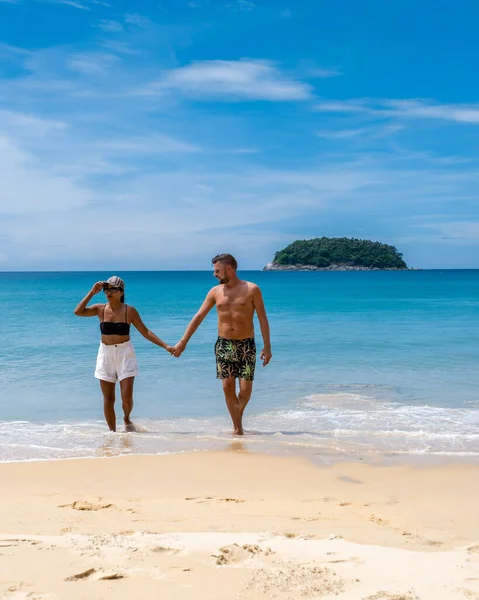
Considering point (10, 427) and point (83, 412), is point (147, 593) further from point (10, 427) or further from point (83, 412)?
point (83, 412)

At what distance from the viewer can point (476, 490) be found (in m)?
4.71

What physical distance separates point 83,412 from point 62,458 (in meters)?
2.31

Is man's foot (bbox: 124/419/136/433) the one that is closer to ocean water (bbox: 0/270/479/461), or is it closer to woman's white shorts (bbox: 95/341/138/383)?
ocean water (bbox: 0/270/479/461)

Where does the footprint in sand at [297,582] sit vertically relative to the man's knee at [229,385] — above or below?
below

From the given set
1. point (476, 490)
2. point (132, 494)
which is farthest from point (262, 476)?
point (476, 490)

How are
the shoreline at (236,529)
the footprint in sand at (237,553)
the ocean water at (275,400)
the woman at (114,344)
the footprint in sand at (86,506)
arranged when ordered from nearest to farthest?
the shoreline at (236,529) < the footprint in sand at (237,553) < the footprint in sand at (86,506) < the ocean water at (275,400) < the woman at (114,344)

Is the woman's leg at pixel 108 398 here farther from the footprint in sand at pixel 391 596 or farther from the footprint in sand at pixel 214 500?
the footprint in sand at pixel 391 596

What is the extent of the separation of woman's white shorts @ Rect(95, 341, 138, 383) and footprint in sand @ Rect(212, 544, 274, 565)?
140 inches

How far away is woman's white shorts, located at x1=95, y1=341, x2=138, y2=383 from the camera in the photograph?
6562 millimetres

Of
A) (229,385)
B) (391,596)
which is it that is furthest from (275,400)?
(391,596)

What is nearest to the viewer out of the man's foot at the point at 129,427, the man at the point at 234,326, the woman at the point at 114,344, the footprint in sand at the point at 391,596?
the footprint in sand at the point at 391,596

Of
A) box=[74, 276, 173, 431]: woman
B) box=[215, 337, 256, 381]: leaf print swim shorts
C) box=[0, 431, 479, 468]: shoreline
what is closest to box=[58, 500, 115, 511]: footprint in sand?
box=[0, 431, 479, 468]: shoreline

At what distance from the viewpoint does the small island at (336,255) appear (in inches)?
6722

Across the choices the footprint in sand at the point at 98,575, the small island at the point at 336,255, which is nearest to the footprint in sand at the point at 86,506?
the footprint in sand at the point at 98,575
